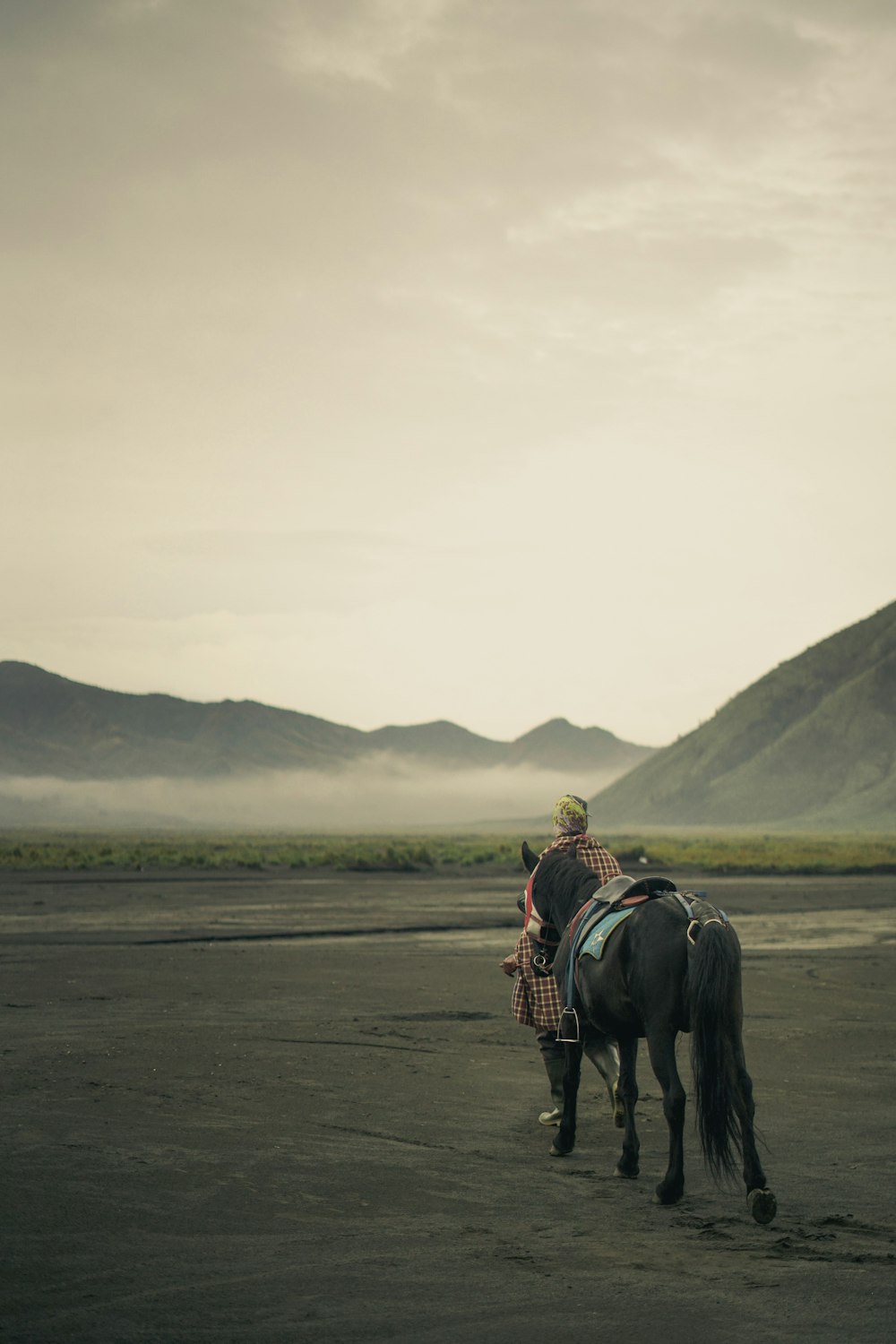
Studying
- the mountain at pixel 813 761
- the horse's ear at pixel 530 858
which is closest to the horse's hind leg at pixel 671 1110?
the horse's ear at pixel 530 858

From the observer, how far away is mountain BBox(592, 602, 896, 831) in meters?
170

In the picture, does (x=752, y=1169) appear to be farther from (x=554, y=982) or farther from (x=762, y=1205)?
(x=554, y=982)

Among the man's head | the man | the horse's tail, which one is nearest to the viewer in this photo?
the horse's tail

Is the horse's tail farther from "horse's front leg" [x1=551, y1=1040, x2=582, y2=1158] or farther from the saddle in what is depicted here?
"horse's front leg" [x1=551, y1=1040, x2=582, y2=1158]

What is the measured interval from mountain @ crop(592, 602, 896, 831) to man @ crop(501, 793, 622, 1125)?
153304 mm

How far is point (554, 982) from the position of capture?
959 centimetres

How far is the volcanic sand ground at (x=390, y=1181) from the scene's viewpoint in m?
5.71

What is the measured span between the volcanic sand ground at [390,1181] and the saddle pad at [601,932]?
4.04 feet

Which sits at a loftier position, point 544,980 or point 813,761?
point 813,761

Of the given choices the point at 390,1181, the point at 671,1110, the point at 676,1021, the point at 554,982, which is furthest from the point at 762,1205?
the point at 554,982

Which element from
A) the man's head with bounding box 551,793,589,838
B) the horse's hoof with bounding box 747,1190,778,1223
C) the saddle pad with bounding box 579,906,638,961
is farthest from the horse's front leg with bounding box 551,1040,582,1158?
the horse's hoof with bounding box 747,1190,778,1223

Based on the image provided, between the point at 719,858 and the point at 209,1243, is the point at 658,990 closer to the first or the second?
the point at 209,1243

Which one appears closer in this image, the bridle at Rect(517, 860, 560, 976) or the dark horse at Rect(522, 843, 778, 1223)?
the dark horse at Rect(522, 843, 778, 1223)

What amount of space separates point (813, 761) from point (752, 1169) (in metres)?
179
